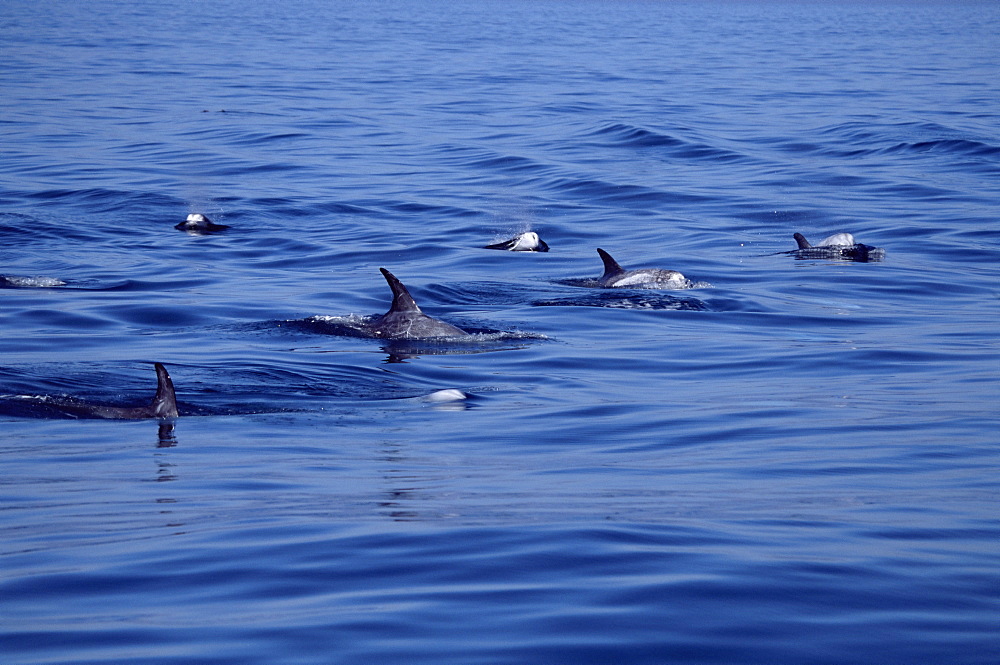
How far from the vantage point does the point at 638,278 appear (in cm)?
→ 1612

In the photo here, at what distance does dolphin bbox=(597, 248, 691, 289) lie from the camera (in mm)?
16094

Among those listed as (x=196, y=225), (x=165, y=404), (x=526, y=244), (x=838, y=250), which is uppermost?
(x=165, y=404)

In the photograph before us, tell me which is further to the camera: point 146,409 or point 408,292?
point 408,292

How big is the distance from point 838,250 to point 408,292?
805 centimetres

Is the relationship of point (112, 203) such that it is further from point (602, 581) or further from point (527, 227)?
point (602, 581)

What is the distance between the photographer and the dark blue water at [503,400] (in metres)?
5.21

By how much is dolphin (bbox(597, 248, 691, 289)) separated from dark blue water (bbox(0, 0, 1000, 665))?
30 centimetres

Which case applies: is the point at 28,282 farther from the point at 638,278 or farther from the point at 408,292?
the point at 638,278

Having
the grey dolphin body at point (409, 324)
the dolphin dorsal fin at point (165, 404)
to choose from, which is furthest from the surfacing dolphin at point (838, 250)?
the dolphin dorsal fin at point (165, 404)

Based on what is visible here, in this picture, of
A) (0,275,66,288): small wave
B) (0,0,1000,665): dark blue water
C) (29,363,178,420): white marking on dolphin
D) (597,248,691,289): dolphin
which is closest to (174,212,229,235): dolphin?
(0,0,1000,665): dark blue water

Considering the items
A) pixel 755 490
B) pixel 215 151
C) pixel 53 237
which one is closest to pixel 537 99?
pixel 215 151

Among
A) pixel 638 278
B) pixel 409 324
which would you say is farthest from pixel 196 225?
pixel 409 324

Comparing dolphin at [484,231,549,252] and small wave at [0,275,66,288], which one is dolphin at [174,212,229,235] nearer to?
small wave at [0,275,66,288]

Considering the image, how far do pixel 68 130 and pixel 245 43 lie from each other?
37.7m
